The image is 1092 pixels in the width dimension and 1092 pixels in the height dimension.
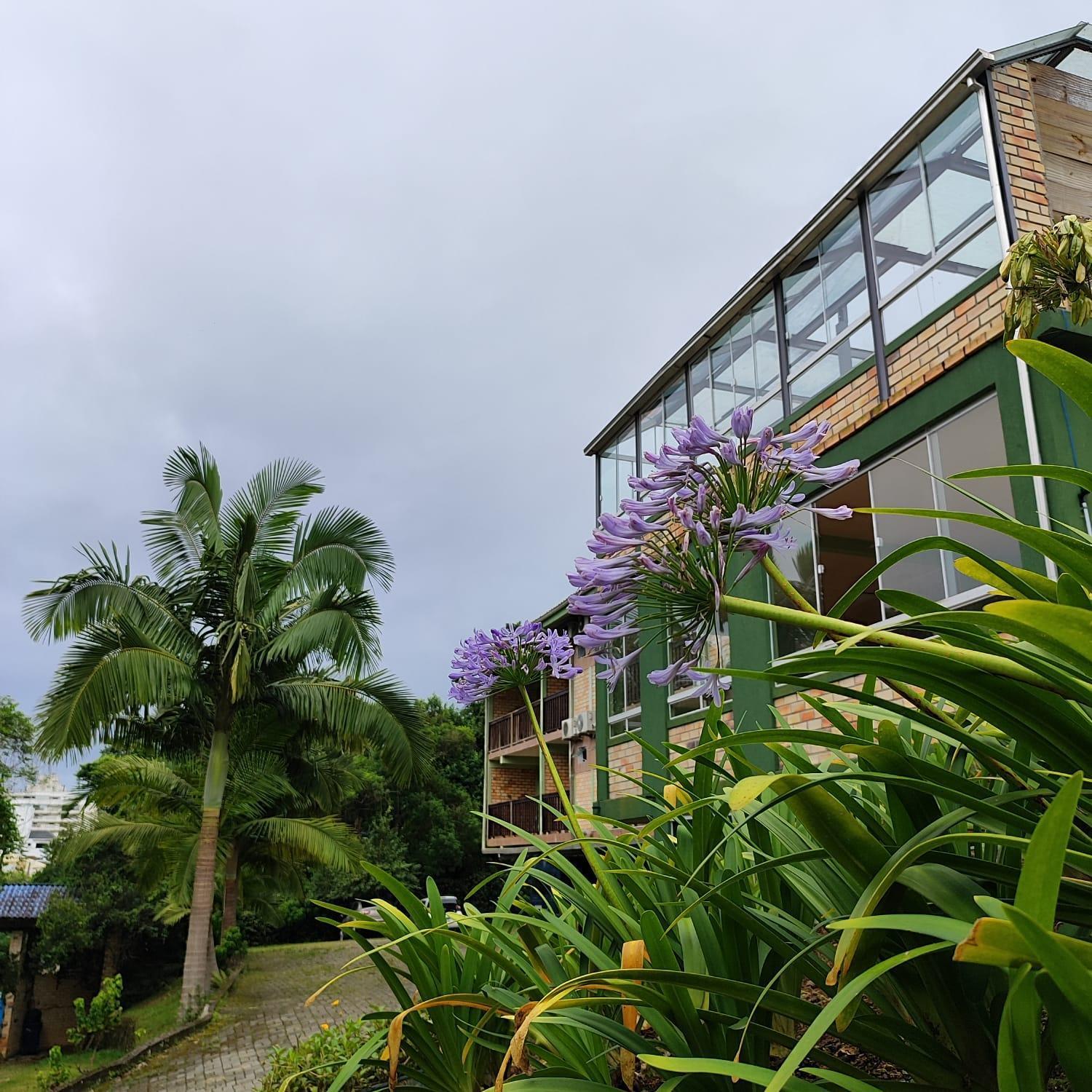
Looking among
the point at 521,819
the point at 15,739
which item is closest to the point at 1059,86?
the point at 521,819

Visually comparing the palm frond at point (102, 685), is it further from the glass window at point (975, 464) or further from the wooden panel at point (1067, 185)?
the wooden panel at point (1067, 185)

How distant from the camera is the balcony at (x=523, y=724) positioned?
76.3 feet

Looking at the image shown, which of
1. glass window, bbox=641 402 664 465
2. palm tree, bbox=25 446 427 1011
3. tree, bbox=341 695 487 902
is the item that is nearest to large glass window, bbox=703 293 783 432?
glass window, bbox=641 402 664 465

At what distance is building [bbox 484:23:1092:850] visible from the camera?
8.20m

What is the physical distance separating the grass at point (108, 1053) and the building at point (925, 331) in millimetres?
12826

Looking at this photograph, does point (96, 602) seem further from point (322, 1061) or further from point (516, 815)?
point (516, 815)

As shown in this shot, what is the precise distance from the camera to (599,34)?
846 inches

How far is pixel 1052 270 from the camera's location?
181 inches

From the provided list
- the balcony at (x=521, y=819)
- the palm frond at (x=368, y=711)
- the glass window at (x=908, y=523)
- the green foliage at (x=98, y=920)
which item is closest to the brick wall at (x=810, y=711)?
the glass window at (x=908, y=523)

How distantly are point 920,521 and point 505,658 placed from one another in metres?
6.59

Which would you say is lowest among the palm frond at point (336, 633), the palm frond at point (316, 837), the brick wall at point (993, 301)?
the palm frond at point (316, 837)

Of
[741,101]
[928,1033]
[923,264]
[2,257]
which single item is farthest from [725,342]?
[2,257]

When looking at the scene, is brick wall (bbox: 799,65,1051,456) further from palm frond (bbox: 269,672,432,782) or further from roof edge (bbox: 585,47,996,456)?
palm frond (bbox: 269,672,432,782)

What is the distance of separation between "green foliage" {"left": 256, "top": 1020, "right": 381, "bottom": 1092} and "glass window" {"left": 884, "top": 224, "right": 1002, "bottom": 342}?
8.37 metres
